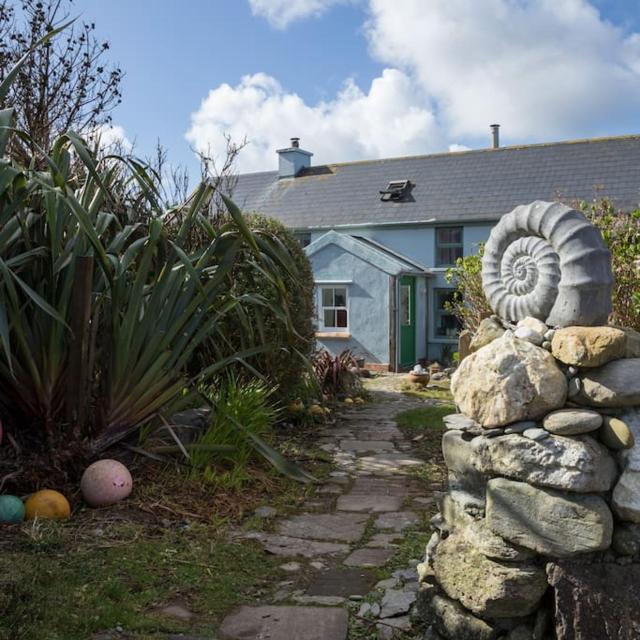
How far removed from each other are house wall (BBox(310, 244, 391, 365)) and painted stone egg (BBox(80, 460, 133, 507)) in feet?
35.2

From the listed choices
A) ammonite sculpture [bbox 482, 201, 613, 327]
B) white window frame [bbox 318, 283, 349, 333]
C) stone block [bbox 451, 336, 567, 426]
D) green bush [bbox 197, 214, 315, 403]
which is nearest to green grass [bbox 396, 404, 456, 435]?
green bush [bbox 197, 214, 315, 403]

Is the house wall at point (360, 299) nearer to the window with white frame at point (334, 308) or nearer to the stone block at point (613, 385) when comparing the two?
Answer: the window with white frame at point (334, 308)

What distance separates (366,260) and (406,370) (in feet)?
8.36

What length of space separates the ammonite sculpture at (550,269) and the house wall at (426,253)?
12545 mm

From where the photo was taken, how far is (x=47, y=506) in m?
3.93

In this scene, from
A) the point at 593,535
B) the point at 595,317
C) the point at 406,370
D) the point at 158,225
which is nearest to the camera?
the point at 593,535

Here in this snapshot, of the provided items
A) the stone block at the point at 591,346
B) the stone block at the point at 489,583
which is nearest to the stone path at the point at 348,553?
the stone block at the point at 489,583

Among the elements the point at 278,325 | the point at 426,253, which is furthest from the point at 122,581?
the point at 426,253

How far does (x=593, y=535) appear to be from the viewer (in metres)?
2.38

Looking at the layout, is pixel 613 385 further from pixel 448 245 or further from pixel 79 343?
pixel 448 245

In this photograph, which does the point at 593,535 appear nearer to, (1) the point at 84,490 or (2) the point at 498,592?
(2) the point at 498,592

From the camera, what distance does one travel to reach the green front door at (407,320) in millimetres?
14920

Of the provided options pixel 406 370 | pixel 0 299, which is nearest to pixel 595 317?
pixel 0 299

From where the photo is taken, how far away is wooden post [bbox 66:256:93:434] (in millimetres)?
4249
